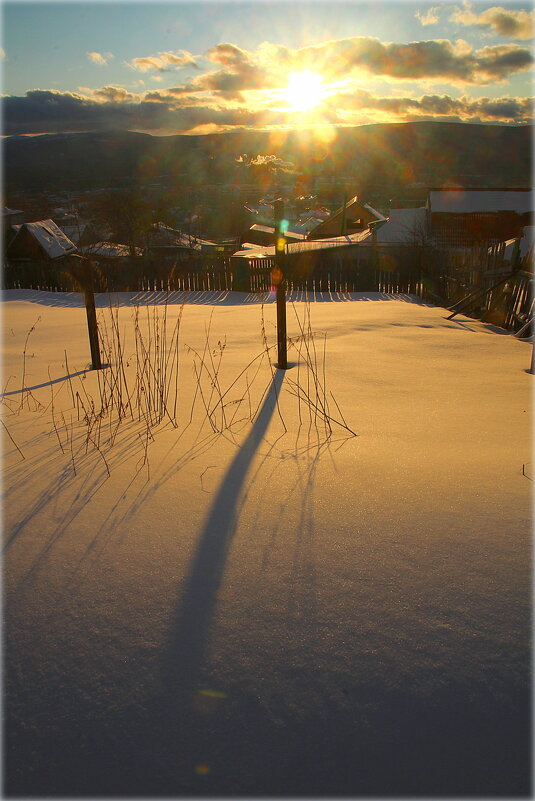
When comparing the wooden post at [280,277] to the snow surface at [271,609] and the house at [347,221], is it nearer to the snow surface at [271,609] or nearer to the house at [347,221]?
the snow surface at [271,609]

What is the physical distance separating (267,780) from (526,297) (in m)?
7.70

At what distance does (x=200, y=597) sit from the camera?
1611 mm

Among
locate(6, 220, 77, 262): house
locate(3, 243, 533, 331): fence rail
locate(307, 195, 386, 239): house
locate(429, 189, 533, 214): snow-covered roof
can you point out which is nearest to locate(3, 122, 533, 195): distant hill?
locate(307, 195, 386, 239): house

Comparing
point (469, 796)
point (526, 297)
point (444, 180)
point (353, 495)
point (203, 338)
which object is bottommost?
point (469, 796)

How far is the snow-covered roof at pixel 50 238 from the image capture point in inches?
819

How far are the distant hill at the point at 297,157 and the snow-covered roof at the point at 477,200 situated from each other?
217 feet

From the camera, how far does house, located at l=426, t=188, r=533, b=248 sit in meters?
25.9

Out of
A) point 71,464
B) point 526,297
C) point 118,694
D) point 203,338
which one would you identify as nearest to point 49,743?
point 118,694

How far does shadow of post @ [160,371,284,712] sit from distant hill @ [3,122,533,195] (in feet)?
315

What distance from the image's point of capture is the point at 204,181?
101 meters

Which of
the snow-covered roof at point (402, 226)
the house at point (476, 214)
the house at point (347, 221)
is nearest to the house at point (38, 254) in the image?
the snow-covered roof at point (402, 226)

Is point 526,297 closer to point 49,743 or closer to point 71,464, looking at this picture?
point 71,464

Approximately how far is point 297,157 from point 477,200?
10583cm

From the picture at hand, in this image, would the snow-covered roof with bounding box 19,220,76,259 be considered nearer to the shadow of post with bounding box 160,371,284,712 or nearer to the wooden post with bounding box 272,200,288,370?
the wooden post with bounding box 272,200,288,370
